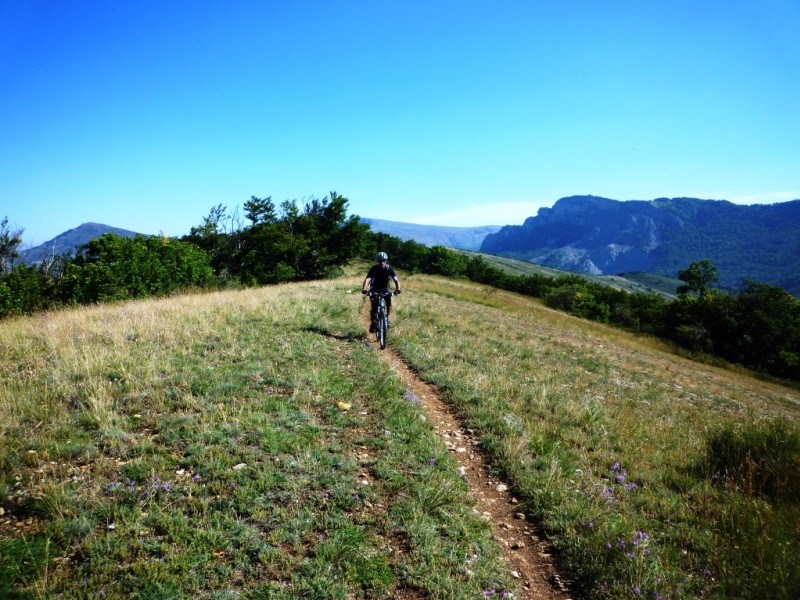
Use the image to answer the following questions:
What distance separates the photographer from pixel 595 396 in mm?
11094

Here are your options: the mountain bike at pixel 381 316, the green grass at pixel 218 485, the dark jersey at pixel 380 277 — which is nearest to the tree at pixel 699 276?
the dark jersey at pixel 380 277

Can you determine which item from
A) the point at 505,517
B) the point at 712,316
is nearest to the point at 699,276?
the point at 712,316

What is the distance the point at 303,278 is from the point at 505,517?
199 ft

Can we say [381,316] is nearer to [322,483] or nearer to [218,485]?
[322,483]

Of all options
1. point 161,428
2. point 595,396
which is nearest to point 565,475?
point 595,396

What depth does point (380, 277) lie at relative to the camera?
43.5 feet

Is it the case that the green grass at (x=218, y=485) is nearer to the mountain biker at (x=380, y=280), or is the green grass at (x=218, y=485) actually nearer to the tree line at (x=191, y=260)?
the mountain biker at (x=380, y=280)

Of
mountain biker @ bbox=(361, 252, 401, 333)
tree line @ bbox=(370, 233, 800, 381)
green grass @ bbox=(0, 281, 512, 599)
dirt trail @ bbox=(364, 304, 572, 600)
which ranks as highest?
mountain biker @ bbox=(361, 252, 401, 333)

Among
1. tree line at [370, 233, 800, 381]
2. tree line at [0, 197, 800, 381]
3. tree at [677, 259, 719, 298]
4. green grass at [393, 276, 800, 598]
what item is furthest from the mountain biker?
tree at [677, 259, 719, 298]

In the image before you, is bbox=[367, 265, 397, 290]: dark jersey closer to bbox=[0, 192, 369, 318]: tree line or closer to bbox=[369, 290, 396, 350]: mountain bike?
bbox=[369, 290, 396, 350]: mountain bike

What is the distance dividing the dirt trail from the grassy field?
8.5 inches

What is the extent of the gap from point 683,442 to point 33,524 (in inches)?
429

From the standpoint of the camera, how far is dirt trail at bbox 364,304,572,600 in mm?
4207

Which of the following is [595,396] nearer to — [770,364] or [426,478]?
[426,478]
